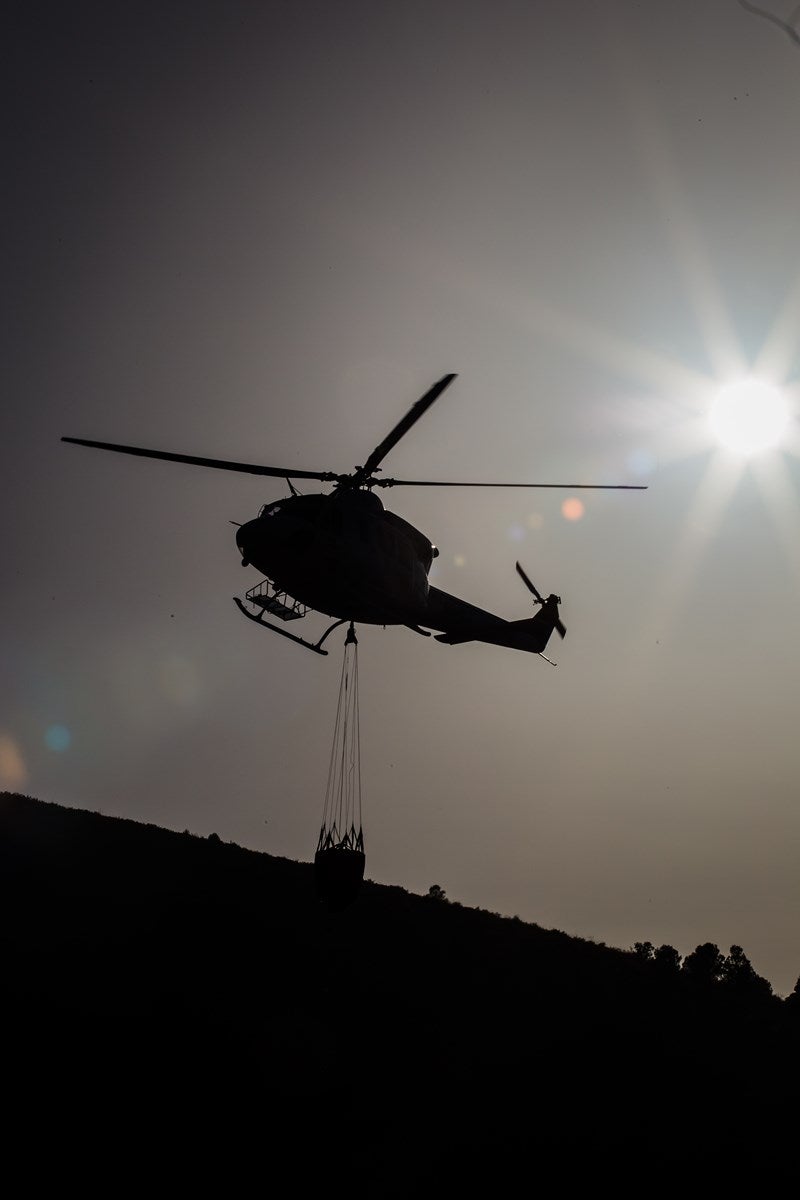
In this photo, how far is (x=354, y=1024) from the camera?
1900 inches

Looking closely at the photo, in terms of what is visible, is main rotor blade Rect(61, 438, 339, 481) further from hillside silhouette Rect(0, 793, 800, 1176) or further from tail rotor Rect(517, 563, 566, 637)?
hillside silhouette Rect(0, 793, 800, 1176)

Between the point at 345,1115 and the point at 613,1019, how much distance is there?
735 inches

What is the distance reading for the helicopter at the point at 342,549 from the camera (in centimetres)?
2342

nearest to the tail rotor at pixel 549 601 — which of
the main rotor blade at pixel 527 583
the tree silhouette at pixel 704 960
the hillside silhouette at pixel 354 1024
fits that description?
the main rotor blade at pixel 527 583

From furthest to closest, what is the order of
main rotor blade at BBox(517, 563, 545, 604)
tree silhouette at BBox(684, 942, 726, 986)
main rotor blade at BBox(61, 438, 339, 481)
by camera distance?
tree silhouette at BBox(684, 942, 726, 986) → main rotor blade at BBox(517, 563, 545, 604) → main rotor blade at BBox(61, 438, 339, 481)

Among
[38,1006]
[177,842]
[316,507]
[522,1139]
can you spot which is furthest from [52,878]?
[316,507]

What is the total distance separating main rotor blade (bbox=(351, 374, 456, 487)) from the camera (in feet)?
76.5

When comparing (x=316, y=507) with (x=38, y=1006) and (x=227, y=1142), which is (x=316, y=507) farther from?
(x=38, y=1006)

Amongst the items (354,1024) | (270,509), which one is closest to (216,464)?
(270,509)

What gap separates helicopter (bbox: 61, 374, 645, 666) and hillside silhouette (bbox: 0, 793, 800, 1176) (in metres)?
27.8

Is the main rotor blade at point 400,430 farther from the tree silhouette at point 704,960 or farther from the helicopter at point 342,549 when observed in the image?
the tree silhouette at point 704,960

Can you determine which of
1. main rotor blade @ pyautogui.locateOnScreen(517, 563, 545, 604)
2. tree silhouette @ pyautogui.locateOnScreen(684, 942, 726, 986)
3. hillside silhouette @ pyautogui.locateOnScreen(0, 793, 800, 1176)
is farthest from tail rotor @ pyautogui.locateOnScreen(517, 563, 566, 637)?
tree silhouette @ pyautogui.locateOnScreen(684, 942, 726, 986)

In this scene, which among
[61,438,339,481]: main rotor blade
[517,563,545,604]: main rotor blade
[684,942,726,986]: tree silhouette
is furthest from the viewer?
[684,942,726,986]: tree silhouette

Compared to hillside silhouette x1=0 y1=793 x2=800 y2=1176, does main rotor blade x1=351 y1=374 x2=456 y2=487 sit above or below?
above
